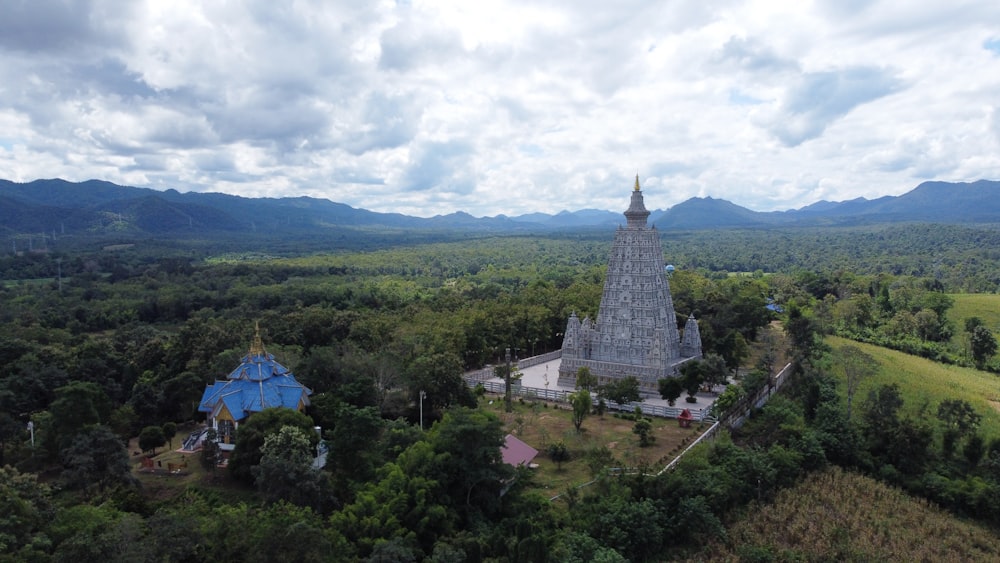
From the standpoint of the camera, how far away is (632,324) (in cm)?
4166

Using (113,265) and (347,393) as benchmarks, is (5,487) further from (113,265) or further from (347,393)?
(113,265)

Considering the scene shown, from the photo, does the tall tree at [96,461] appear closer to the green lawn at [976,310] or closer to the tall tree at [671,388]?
the tall tree at [671,388]

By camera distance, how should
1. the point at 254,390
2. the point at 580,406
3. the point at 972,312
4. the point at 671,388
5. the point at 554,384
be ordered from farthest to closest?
the point at 972,312 → the point at 554,384 → the point at 671,388 → the point at 580,406 → the point at 254,390

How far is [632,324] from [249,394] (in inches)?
935

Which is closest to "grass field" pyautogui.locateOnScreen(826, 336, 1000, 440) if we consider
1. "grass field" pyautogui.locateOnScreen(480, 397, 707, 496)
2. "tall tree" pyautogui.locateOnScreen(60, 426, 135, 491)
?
"grass field" pyautogui.locateOnScreen(480, 397, 707, 496)

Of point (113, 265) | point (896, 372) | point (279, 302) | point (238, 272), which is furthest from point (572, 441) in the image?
point (113, 265)

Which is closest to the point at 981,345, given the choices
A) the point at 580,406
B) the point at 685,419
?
the point at 685,419

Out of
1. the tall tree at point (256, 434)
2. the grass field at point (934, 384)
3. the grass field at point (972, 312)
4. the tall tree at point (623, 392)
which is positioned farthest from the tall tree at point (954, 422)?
the grass field at point (972, 312)

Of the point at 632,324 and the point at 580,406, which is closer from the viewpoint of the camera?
the point at 580,406

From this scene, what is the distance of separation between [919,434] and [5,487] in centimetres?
3575

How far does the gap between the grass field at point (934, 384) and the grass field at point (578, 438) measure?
13.7 meters

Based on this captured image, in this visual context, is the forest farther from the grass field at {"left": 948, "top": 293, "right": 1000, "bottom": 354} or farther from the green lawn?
the green lawn

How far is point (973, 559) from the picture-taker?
76.0 feet

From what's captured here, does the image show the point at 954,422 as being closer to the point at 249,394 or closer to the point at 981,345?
the point at 981,345
